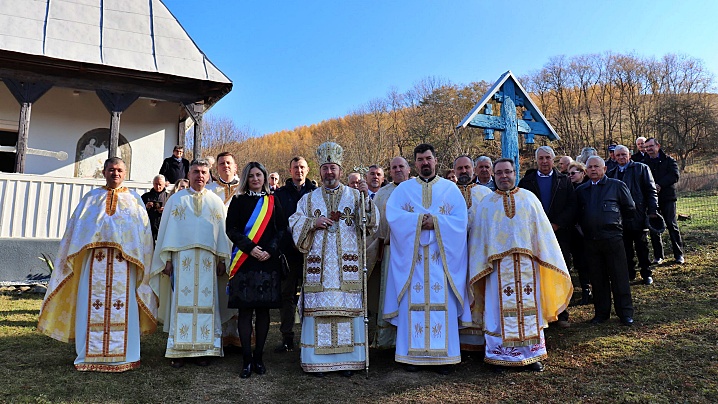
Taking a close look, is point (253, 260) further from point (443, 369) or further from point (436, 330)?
point (443, 369)

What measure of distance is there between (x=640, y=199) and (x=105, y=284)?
7.02 m

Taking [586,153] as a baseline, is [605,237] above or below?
below

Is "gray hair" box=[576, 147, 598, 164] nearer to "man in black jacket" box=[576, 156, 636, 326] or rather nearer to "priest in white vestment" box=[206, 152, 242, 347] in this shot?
"man in black jacket" box=[576, 156, 636, 326]

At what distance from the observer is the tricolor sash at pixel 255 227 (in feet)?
15.4

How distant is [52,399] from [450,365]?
3523 mm

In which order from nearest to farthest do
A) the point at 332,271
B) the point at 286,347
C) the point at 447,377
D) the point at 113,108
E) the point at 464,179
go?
the point at 447,377, the point at 332,271, the point at 286,347, the point at 464,179, the point at 113,108

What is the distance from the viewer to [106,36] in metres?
11.0

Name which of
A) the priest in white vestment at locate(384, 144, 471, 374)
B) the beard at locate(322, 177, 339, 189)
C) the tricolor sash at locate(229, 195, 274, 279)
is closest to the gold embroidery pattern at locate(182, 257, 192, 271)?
the tricolor sash at locate(229, 195, 274, 279)

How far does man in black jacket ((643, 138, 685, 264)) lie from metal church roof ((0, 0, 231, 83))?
8.68 metres

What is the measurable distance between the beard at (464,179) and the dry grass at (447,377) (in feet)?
6.57

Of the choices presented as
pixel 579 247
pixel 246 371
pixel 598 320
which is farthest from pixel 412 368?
pixel 579 247

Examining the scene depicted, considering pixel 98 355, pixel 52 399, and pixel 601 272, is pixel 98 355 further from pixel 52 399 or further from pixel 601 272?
pixel 601 272

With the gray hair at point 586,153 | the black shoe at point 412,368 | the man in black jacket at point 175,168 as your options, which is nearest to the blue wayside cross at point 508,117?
the gray hair at point 586,153

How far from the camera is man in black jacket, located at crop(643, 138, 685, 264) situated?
7980mm
